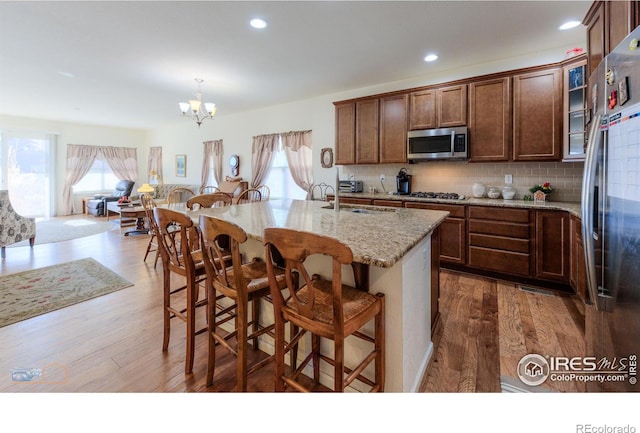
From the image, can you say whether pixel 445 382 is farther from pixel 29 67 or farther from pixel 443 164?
pixel 29 67

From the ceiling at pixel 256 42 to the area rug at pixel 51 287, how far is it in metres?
2.68

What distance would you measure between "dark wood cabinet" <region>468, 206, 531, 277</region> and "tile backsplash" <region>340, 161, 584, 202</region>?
74cm

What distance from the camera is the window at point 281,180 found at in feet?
19.8

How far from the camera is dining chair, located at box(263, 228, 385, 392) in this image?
1.05 metres

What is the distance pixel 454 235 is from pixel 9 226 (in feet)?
20.5

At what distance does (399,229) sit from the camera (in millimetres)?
1650

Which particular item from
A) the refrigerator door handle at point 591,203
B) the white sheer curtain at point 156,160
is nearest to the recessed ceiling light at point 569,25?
the refrigerator door handle at point 591,203

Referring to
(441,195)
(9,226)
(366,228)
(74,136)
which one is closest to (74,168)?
(74,136)

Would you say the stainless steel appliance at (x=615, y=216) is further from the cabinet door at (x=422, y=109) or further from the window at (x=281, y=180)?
the window at (x=281, y=180)

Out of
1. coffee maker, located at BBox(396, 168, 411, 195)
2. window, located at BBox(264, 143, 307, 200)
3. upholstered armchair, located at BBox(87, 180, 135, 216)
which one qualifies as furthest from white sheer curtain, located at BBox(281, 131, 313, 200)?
upholstered armchair, located at BBox(87, 180, 135, 216)

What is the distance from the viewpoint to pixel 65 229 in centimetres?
616

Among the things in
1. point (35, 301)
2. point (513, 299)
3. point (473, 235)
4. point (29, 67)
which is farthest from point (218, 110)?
point (513, 299)

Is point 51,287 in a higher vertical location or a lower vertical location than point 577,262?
lower

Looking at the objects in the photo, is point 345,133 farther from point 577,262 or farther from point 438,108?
point 577,262
